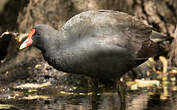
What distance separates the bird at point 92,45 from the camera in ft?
18.1

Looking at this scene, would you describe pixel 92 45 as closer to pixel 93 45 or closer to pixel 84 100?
pixel 93 45

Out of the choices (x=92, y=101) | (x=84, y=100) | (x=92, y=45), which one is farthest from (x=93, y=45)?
(x=84, y=100)

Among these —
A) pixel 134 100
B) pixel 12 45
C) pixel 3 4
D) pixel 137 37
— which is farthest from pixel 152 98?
pixel 3 4

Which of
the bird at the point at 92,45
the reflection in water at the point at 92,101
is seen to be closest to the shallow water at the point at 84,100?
the reflection in water at the point at 92,101

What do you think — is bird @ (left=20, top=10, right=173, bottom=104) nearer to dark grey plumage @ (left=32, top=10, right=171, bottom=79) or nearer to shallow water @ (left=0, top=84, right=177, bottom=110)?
dark grey plumage @ (left=32, top=10, right=171, bottom=79)

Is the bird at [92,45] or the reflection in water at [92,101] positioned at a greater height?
the bird at [92,45]

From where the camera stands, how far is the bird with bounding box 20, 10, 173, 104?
5.52 m

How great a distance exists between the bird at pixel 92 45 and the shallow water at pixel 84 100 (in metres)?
0.45

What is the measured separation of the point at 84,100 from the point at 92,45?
3.66 ft

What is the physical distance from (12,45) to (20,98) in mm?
1914

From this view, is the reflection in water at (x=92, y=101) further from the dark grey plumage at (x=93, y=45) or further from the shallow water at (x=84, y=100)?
the dark grey plumage at (x=93, y=45)

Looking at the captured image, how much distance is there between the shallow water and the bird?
0.45 meters

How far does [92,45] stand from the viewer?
217 inches

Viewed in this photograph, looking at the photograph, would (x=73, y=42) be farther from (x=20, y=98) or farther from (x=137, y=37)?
(x=20, y=98)
